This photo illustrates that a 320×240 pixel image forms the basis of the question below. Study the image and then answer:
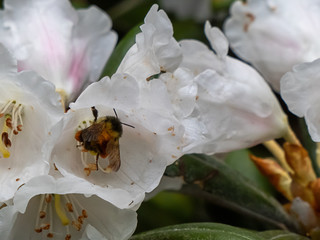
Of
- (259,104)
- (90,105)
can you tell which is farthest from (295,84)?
(90,105)

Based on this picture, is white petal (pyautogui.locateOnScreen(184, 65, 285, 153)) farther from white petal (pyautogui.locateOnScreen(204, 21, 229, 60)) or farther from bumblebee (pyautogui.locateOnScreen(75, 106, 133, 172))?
bumblebee (pyautogui.locateOnScreen(75, 106, 133, 172))

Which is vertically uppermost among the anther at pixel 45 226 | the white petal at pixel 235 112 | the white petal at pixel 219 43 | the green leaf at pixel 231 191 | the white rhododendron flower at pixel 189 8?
the white petal at pixel 219 43

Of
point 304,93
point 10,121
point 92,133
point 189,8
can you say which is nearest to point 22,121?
point 10,121

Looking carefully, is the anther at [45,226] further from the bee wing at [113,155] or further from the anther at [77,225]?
the bee wing at [113,155]

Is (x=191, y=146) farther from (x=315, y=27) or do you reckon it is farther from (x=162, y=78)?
(x=315, y=27)

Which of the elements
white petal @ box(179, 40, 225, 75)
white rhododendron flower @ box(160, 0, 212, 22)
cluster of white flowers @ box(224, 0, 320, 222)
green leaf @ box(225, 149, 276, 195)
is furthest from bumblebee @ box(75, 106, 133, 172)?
white rhododendron flower @ box(160, 0, 212, 22)

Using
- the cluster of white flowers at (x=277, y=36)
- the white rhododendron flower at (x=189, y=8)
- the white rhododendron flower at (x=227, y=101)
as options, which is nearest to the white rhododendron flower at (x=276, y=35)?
the cluster of white flowers at (x=277, y=36)
